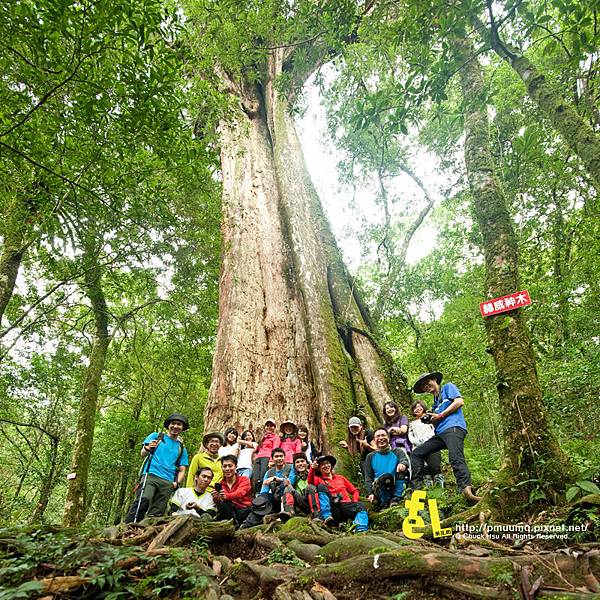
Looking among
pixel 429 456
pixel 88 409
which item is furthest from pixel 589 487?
pixel 88 409

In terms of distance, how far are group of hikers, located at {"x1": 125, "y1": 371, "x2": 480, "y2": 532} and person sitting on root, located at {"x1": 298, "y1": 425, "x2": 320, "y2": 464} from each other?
0.07 feet

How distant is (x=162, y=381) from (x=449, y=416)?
824 centimetres

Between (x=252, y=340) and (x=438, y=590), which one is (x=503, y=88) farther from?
(x=438, y=590)

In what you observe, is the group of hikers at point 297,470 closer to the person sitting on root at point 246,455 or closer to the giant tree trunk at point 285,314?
the person sitting on root at point 246,455

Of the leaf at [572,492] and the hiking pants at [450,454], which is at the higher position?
the hiking pants at [450,454]

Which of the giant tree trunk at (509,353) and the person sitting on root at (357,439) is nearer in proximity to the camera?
the giant tree trunk at (509,353)

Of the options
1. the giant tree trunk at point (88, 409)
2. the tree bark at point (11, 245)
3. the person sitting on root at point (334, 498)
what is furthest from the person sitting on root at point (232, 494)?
the giant tree trunk at point (88, 409)

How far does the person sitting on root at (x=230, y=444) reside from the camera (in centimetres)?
550

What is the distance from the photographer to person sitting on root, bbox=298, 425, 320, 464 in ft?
18.0

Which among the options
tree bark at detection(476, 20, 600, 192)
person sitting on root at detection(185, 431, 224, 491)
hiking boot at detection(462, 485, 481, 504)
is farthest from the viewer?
person sitting on root at detection(185, 431, 224, 491)

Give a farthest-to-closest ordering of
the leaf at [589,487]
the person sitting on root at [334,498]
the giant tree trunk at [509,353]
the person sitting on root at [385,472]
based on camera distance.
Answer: the person sitting on root at [385,472] → the person sitting on root at [334,498] → the giant tree trunk at [509,353] → the leaf at [589,487]

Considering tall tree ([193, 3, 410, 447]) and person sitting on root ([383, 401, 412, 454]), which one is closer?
person sitting on root ([383, 401, 412, 454])

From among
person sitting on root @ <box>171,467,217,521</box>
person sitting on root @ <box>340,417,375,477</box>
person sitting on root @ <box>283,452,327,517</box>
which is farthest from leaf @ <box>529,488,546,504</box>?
person sitting on root @ <box>171,467,217,521</box>

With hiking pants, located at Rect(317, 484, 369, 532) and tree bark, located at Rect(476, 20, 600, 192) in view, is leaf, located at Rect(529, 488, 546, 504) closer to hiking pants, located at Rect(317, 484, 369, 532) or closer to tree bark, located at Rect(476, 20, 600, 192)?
hiking pants, located at Rect(317, 484, 369, 532)
